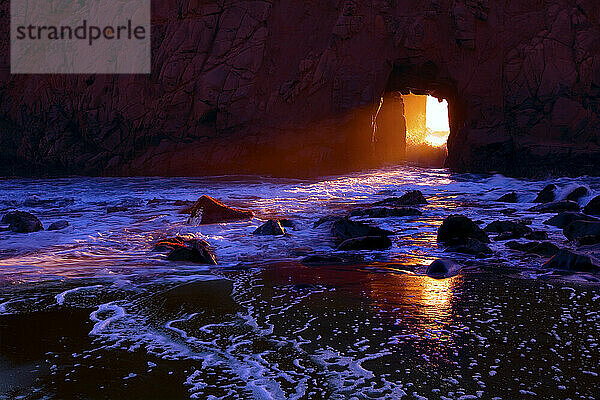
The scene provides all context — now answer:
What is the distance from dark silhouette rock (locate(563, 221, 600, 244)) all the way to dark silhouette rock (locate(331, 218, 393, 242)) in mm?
2244

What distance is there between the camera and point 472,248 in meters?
5.74

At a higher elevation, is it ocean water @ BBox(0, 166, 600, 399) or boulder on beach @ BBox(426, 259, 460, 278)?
boulder on beach @ BBox(426, 259, 460, 278)

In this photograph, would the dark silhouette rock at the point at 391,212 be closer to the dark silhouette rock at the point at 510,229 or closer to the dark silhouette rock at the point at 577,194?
the dark silhouette rock at the point at 510,229

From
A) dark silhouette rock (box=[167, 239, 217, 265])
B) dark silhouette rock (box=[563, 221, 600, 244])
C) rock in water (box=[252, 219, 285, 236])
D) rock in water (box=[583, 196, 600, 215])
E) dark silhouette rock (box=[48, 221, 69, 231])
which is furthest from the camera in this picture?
rock in water (box=[583, 196, 600, 215])

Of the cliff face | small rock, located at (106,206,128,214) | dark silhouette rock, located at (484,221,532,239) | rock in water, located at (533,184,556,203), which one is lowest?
small rock, located at (106,206,128,214)

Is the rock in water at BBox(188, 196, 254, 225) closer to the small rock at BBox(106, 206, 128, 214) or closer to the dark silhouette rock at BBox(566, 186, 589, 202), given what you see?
the small rock at BBox(106, 206, 128, 214)

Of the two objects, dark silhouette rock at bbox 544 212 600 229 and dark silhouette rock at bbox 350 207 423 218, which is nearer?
dark silhouette rock at bbox 544 212 600 229

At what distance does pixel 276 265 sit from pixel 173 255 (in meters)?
1.15

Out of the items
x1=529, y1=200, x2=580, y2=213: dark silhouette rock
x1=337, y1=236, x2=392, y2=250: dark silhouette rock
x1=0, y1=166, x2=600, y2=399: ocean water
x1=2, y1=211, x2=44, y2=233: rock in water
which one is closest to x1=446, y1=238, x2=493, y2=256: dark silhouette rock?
x1=0, y1=166, x2=600, y2=399: ocean water

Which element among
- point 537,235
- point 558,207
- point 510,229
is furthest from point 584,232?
point 558,207

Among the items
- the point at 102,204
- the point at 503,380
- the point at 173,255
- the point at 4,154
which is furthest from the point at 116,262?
the point at 4,154

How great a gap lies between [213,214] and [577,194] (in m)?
7.18

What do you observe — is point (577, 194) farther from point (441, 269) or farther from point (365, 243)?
point (441, 269)

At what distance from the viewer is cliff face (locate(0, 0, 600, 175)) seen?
54.0 feet
